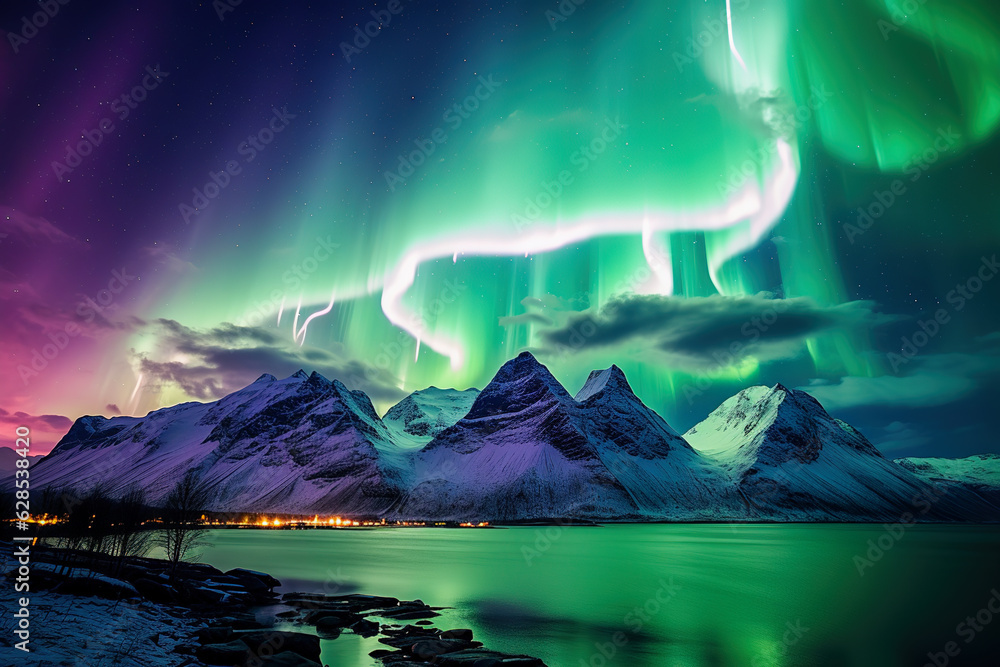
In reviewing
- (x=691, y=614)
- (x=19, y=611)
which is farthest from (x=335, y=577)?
(x=19, y=611)

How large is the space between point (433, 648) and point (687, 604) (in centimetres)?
3674

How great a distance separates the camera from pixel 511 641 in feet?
128

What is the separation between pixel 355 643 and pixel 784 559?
104679 mm

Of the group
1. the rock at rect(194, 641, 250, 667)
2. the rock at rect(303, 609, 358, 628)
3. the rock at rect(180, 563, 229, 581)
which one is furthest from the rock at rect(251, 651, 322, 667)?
the rock at rect(180, 563, 229, 581)

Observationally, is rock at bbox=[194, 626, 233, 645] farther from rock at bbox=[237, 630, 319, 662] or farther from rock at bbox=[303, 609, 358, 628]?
rock at bbox=[303, 609, 358, 628]

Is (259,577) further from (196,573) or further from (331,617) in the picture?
(331,617)

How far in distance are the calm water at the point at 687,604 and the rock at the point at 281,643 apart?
1916mm

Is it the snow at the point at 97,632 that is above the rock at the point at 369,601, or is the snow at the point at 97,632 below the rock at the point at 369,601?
above

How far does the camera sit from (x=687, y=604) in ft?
189

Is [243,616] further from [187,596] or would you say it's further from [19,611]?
[19,611]

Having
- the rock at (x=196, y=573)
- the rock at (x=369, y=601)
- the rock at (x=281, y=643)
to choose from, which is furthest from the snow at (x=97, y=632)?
the rock at (x=196, y=573)

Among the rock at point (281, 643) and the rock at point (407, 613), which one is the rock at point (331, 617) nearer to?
the rock at point (407, 613)

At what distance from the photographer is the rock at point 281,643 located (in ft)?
93.6

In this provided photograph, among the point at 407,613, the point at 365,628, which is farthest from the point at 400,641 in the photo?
the point at 407,613
